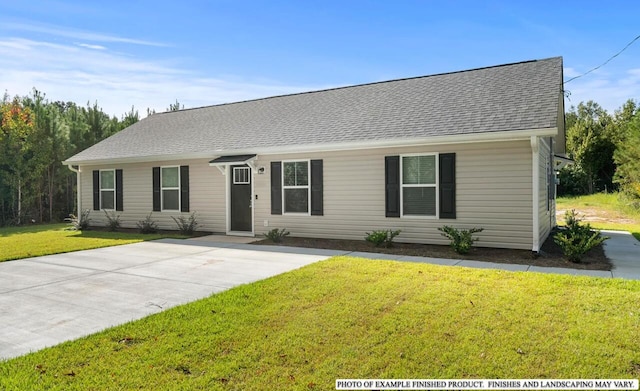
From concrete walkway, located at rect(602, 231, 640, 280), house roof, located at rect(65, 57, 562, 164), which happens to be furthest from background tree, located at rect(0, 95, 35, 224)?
concrete walkway, located at rect(602, 231, 640, 280)

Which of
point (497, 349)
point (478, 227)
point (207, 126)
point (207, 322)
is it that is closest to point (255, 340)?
point (207, 322)

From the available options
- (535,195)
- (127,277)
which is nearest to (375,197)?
(535,195)

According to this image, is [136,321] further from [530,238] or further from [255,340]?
[530,238]

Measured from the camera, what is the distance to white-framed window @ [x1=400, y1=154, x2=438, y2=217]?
29.5 feet

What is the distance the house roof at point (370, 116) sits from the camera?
28.7ft

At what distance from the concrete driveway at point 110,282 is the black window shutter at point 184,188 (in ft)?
9.57

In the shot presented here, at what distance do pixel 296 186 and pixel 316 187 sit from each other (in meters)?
0.62

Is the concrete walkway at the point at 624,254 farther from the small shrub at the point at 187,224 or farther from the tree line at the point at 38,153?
the tree line at the point at 38,153

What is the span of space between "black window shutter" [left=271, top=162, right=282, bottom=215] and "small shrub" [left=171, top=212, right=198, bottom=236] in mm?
2948

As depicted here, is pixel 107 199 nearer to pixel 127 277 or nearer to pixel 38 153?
pixel 38 153

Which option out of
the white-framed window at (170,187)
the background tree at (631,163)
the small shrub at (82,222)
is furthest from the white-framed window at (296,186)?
the background tree at (631,163)

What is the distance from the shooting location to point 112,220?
1407 cm

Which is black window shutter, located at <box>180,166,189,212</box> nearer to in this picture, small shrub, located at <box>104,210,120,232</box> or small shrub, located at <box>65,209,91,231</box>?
small shrub, located at <box>104,210,120,232</box>

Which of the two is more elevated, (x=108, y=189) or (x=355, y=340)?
(x=108, y=189)
